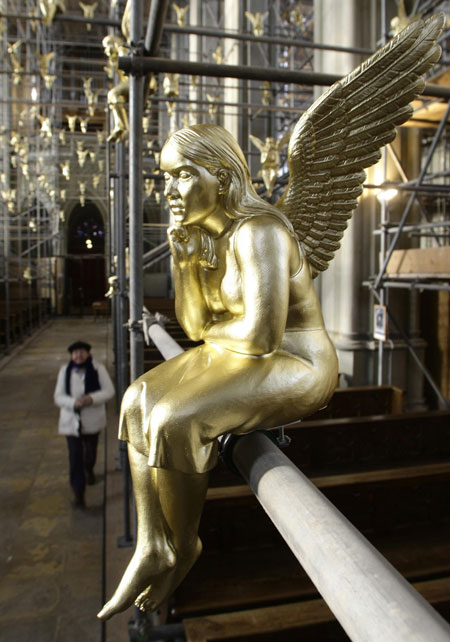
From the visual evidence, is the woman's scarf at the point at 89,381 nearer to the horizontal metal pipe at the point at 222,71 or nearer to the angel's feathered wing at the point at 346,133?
the horizontal metal pipe at the point at 222,71

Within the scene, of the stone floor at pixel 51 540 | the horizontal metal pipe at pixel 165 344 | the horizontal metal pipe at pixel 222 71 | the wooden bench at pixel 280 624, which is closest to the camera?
the horizontal metal pipe at pixel 165 344

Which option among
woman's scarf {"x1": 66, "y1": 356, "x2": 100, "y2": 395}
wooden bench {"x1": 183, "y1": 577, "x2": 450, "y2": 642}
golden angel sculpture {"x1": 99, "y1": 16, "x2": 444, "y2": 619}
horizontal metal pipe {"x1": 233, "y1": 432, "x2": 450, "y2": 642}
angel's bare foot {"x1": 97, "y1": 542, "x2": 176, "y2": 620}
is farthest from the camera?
woman's scarf {"x1": 66, "y1": 356, "x2": 100, "y2": 395}

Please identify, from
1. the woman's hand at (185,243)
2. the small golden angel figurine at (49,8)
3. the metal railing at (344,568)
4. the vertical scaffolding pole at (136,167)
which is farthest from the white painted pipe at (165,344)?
the small golden angel figurine at (49,8)

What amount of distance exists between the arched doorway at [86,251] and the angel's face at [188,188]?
74.2 ft

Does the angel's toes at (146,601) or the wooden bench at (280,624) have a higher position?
the angel's toes at (146,601)

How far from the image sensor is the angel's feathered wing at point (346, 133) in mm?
726

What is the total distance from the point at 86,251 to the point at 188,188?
24142 millimetres

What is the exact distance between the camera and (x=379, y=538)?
2.43 m

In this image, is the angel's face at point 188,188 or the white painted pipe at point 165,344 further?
the white painted pipe at point 165,344

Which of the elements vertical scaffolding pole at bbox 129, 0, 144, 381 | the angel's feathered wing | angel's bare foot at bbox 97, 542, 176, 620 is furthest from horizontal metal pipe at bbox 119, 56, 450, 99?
angel's bare foot at bbox 97, 542, 176, 620

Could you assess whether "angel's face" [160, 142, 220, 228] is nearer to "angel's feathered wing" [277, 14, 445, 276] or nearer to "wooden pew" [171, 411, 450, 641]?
"angel's feathered wing" [277, 14, 445, 276]

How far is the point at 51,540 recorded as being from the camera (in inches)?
146

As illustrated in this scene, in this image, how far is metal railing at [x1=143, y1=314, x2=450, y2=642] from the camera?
Result: 0.40m

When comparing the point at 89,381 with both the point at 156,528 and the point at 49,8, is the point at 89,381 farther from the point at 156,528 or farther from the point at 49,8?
the point at 156,528
